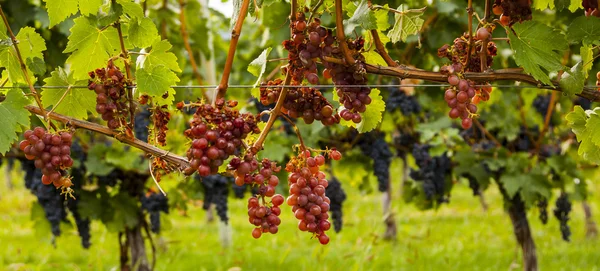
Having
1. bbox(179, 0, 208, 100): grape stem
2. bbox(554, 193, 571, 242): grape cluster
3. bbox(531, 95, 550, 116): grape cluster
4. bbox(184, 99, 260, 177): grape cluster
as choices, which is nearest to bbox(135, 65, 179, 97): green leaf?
bbox(184, 99, 260, 177): grape cluster

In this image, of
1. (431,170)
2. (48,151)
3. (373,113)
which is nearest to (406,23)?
(373,113)

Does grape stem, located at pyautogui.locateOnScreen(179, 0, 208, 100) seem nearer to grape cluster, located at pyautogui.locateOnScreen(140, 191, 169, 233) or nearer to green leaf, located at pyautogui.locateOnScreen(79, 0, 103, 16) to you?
grape cluster, located at pyautogui.locateOnScreen(140, 191, 169, 233)

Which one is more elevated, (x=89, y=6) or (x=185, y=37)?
(x=185, y=37)

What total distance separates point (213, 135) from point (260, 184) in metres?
A: 0.18

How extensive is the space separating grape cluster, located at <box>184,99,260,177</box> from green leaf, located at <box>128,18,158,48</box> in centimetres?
44

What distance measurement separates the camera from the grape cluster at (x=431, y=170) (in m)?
4.29

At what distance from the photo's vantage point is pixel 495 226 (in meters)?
9.81

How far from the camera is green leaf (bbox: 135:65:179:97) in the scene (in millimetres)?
1642

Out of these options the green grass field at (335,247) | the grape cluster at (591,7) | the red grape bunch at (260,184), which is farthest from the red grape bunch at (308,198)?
the green grass field at (335,247)

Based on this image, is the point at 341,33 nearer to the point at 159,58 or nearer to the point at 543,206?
the point at 159,58

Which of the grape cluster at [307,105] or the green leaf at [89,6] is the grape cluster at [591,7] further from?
the green leaf at [89,6]

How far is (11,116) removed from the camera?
1.59 metres

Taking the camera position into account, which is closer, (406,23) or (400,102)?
(406,23)

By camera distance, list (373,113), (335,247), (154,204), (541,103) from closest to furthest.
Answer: (373,113) < (154,204) < (541,103) < (335,247)
